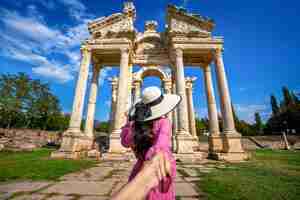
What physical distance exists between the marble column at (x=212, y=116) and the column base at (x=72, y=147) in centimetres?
990

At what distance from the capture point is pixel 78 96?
13164mm

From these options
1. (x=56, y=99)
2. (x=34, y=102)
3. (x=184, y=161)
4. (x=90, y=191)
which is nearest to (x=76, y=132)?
(x=184, y=161)

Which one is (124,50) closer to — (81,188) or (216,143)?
(216,143)

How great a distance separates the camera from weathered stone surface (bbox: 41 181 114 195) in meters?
4.20

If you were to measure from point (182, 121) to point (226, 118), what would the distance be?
3.24m

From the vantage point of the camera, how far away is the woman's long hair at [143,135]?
64.5 inches

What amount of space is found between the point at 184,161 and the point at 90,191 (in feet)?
24.3

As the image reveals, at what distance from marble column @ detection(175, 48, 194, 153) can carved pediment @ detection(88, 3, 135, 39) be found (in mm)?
5015

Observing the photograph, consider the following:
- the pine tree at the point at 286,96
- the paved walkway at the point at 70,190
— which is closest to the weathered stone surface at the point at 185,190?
the paved walkway at the point at 70,190

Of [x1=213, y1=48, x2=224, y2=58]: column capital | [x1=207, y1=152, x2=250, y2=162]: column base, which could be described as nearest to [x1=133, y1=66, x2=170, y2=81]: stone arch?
[x1=213, y1=48, x2=224, y2=58]: column capital

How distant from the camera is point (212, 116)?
15.1m

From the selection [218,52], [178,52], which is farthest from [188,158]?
[218,52]

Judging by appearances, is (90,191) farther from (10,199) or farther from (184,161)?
(184,161)

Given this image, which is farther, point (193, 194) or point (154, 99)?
point (193, 194)
